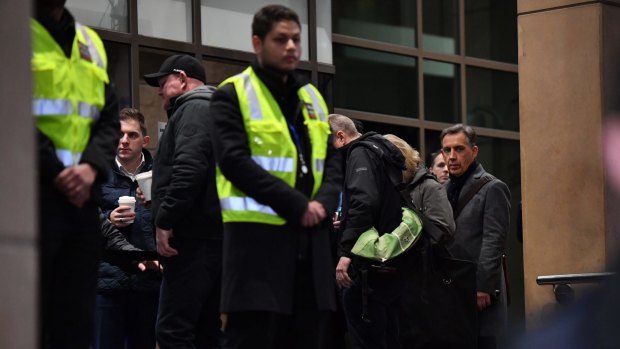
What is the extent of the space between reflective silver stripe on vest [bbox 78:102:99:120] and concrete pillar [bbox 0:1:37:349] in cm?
60

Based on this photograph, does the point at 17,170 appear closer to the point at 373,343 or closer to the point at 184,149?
the point at 184,149

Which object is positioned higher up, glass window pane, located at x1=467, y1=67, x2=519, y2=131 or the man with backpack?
glass window pane, located at x1=467, y1=67, x2=519, y2=131

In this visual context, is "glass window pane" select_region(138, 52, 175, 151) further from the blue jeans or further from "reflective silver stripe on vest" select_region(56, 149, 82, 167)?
"reflective silver stripe on vest" select_region(56, 149, 82, 167)

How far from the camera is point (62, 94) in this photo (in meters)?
6.18

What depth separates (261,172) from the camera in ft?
22.0

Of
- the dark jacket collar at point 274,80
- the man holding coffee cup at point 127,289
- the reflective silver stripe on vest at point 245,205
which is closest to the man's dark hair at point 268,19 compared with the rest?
Result: the dark jacket collar at point 274,80

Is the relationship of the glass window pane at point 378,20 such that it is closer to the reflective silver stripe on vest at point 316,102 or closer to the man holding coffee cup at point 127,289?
the man holding coffee cup at point 127,289

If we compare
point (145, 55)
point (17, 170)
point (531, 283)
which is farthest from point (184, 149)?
point (145, 55)

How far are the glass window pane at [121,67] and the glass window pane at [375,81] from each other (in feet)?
12.1

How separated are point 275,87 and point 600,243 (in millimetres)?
4320

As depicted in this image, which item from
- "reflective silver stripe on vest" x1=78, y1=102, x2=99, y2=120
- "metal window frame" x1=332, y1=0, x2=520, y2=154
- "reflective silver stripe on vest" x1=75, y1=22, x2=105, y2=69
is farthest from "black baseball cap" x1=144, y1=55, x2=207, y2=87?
"metal window frame" x1=332, y1=0, x2=520, y2=154

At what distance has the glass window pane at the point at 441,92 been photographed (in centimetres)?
A: 1905

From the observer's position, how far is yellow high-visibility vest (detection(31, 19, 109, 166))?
20.1 feet

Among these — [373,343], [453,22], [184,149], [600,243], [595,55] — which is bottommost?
[373,343]
